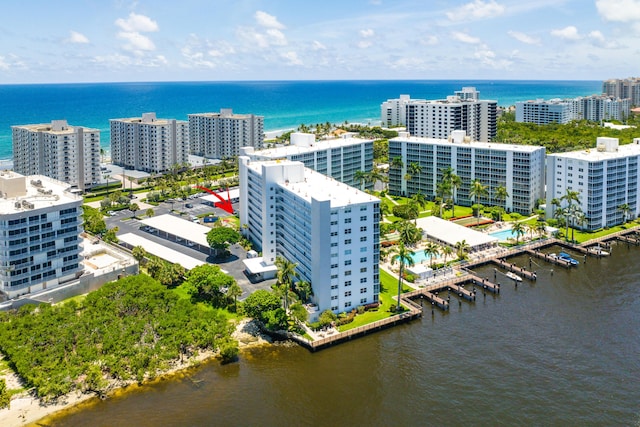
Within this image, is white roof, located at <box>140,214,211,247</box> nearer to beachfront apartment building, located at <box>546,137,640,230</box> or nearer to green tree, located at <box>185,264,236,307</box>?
green tree, located at <box>185,264,236,307</box>

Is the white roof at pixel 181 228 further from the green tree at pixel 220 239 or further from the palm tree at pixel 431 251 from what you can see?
the palm tree at pixel 431 251

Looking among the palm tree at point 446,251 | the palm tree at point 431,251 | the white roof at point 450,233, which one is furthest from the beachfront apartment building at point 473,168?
the palm tree at point 431,251

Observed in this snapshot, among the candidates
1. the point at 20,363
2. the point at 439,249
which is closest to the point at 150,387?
the point at 20,363

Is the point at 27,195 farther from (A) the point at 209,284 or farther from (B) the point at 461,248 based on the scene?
(B) the point at 461,248

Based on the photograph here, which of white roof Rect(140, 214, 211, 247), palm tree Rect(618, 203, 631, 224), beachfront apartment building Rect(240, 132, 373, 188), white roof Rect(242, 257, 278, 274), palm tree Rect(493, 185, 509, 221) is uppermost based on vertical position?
beachfront apartment building Rect(240, 132, 373, 188)

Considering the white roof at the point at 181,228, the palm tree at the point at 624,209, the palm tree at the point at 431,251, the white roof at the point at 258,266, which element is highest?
the palm tree at the point at 624,209

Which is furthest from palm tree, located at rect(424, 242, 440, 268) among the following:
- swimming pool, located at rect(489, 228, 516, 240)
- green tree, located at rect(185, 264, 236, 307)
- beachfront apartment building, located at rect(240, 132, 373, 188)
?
beachfront apartment building, located at rect(240, 132, 373, 188)
